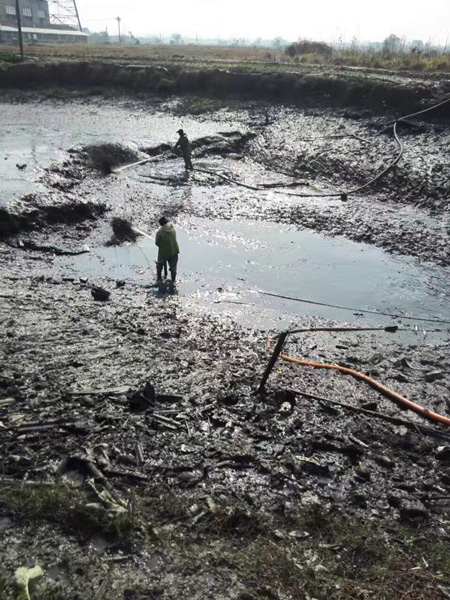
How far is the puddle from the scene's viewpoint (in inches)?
367

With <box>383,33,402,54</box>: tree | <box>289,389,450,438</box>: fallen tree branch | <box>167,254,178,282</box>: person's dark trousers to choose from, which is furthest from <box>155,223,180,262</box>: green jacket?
<box>383,33,402,54</box>: tree

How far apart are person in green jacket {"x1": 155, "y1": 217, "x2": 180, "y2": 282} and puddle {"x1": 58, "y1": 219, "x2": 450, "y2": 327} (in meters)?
0.46

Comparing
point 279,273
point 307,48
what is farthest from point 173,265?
point 307,48

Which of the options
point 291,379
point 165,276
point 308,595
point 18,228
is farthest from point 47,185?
point 308,595

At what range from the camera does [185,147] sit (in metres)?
16.6

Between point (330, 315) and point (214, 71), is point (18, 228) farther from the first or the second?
point (214, 71)

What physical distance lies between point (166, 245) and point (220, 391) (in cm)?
417

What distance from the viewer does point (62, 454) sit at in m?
4.72

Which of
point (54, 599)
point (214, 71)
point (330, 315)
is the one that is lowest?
point (330, 315)

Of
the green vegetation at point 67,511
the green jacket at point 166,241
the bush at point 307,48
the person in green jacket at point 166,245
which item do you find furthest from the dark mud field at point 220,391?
the bush at point 307,48

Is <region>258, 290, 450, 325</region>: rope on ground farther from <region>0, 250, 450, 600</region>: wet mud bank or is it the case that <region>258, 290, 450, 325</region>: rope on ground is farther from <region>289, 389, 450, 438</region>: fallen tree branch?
<region>289, 389, 450, 438</region>: fallen tree branch

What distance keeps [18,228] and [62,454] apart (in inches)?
309

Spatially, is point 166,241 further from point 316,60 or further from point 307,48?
point 307,48

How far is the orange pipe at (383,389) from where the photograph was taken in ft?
19.1
